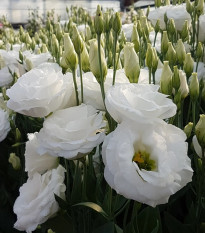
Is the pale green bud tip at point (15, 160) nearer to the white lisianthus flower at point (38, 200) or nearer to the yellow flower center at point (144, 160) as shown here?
the white lisianthus flower at point (38, 200)

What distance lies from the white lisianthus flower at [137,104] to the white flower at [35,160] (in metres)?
0.19

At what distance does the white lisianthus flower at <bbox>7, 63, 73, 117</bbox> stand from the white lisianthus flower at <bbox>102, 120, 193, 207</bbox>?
0.12 m

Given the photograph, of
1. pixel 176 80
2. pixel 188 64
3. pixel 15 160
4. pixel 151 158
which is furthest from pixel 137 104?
pixel 15 160

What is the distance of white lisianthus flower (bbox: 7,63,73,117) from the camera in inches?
20.2

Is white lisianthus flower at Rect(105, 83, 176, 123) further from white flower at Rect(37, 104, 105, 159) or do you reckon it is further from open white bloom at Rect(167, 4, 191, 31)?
open white bloom at Rect(167, 4, 191, 31)

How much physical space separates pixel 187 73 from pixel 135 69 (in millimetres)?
203

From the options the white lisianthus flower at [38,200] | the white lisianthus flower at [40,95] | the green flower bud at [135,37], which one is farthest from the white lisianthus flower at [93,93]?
the green flower bud at [135,37]

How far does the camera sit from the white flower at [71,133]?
1.60 ft

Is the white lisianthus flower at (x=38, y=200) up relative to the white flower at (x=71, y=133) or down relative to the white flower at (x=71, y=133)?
down

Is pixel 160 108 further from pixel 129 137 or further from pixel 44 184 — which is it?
pixel 44 184

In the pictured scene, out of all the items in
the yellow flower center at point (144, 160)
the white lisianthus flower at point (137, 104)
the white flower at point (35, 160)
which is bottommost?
Result: the white flower at point (35, 160)

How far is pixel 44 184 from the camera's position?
60 cm

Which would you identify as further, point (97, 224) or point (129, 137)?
point (97, 224)

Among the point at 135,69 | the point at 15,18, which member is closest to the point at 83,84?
the point at 135,69
